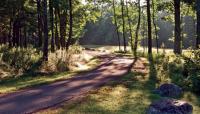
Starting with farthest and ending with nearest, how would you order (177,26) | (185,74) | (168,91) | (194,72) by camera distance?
(177,26) < (185,74) < (194,72) < (168,91)

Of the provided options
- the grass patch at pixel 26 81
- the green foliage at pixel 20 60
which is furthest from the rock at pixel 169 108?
the green foliage at pixel 20 60

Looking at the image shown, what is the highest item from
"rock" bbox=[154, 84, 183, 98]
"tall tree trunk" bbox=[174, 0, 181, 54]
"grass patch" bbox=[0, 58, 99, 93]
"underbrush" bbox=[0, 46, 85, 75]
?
"tall tree trunk" bbox=[174, 0, 181, 54]

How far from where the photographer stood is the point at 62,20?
5509 centimetres

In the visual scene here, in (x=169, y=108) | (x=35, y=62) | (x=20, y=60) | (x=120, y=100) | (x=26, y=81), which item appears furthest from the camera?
(x=35, y=62)

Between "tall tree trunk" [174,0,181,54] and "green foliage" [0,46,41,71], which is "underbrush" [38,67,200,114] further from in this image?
"tall tree trunk" [174,0,181,54]

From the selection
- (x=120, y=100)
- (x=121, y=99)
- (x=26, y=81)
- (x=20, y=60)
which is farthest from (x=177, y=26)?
(x=120, y=100)

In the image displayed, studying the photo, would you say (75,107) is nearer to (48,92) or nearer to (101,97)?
(101,97)

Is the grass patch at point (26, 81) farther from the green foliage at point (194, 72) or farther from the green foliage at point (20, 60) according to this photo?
the green foliage at point (194, 72)

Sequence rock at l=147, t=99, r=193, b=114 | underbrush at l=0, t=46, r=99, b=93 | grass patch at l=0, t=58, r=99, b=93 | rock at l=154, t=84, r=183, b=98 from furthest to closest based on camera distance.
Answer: underbrush at l=0, t=46, r=99, b=93
grass patch at l=0, t=58, r=99, b=93
rock at l=154, t=84, r=183, b=98
rock at l=147, t=99, r=193, b=114

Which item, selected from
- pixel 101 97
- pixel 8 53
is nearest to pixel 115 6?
pixel 8 53

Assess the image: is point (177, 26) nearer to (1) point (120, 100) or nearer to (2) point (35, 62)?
(2) point (35, 62)

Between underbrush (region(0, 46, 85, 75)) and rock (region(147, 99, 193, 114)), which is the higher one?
underbrush (region(0, 46, 85, 75))

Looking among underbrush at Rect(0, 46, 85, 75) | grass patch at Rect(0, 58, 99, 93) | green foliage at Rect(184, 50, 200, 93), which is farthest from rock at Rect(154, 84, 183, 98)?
underbrush at Rect(0, 46, 85, 75)

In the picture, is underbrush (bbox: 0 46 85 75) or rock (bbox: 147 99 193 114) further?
underbrush (bbox: 0 46 85 75)
